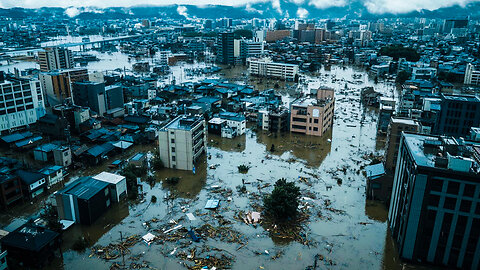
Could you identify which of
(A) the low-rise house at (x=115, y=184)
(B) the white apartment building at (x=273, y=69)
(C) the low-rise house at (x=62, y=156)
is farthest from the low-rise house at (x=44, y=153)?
(B) the white apartment building at (x=273, y=69)

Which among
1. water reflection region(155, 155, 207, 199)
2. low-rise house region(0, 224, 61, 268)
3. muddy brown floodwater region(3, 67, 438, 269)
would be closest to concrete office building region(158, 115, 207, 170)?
water reflection region(155, 155, 207, 199)

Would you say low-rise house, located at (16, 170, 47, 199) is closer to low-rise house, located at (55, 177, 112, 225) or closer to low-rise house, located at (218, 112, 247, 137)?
low-rise house, located at (55, 177, 112, 225)

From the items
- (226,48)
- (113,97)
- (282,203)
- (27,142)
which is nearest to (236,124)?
(282,203)

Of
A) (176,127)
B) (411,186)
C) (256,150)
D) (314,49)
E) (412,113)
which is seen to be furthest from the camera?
(314,49)

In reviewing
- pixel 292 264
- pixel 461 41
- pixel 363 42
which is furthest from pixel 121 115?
pixel 461 41

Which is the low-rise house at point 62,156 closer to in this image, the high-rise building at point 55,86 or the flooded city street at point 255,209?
the flooded city street at point 255,209

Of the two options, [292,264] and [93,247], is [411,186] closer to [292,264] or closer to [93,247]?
[292,264]
